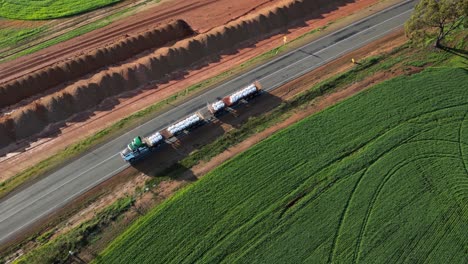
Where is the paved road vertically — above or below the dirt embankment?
below

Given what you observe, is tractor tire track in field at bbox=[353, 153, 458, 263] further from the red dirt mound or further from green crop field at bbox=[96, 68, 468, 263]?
the red dirt mound

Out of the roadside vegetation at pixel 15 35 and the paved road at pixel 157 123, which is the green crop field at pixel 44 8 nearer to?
the roadside vegetation at pixel 15 35

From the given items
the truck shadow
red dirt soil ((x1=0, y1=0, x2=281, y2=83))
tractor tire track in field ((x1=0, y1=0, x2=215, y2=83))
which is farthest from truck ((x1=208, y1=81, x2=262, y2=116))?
tractor tire track in field ((x1=0, y1=0, x2=215, y2=83))

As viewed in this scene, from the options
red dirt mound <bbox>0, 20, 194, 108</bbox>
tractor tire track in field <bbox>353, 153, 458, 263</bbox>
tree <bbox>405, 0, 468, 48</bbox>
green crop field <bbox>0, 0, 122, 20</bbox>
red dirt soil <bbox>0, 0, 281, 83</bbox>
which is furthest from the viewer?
green crop field <bbox>0, 0, 122, 20</bbox>

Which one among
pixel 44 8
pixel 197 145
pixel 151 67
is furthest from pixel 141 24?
pixel 197 145

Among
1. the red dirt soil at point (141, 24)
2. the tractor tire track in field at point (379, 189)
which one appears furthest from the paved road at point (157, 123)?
the tractor tire track in field at point (379, 189)
